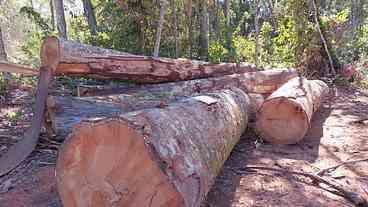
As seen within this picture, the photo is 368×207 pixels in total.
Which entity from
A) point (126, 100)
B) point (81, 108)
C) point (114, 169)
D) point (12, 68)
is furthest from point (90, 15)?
point (114, 169)

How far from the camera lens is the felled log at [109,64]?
3721mm

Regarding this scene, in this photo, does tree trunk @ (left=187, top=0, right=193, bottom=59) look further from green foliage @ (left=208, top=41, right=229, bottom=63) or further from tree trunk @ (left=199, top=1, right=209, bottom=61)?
green foliage @ (left=208, top=41, right=229, bottom=63)

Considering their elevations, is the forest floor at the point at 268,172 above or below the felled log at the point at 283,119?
below

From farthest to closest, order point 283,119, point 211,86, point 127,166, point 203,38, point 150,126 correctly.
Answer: point 203,38 < point 211,86 < point 283,119 < point 150,126 < point 127,166

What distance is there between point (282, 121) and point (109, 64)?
2.24 metres

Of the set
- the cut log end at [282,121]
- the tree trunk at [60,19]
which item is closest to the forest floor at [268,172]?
the cut log end at [282,121]

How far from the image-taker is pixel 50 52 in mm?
3705

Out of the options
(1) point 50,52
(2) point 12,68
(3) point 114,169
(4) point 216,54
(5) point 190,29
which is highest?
(5) point 190,29

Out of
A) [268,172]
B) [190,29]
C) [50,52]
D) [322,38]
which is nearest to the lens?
[268,172]

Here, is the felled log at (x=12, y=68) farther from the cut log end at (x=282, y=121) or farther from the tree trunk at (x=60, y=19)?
the tree trunk at (x=60, y=19)

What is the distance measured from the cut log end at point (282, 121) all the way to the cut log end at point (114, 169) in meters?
2.59

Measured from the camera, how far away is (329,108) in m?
6.46

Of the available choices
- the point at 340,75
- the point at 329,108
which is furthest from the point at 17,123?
the point at 340,75

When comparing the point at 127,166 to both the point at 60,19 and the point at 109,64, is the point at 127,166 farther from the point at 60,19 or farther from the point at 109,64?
the point at 60,19
